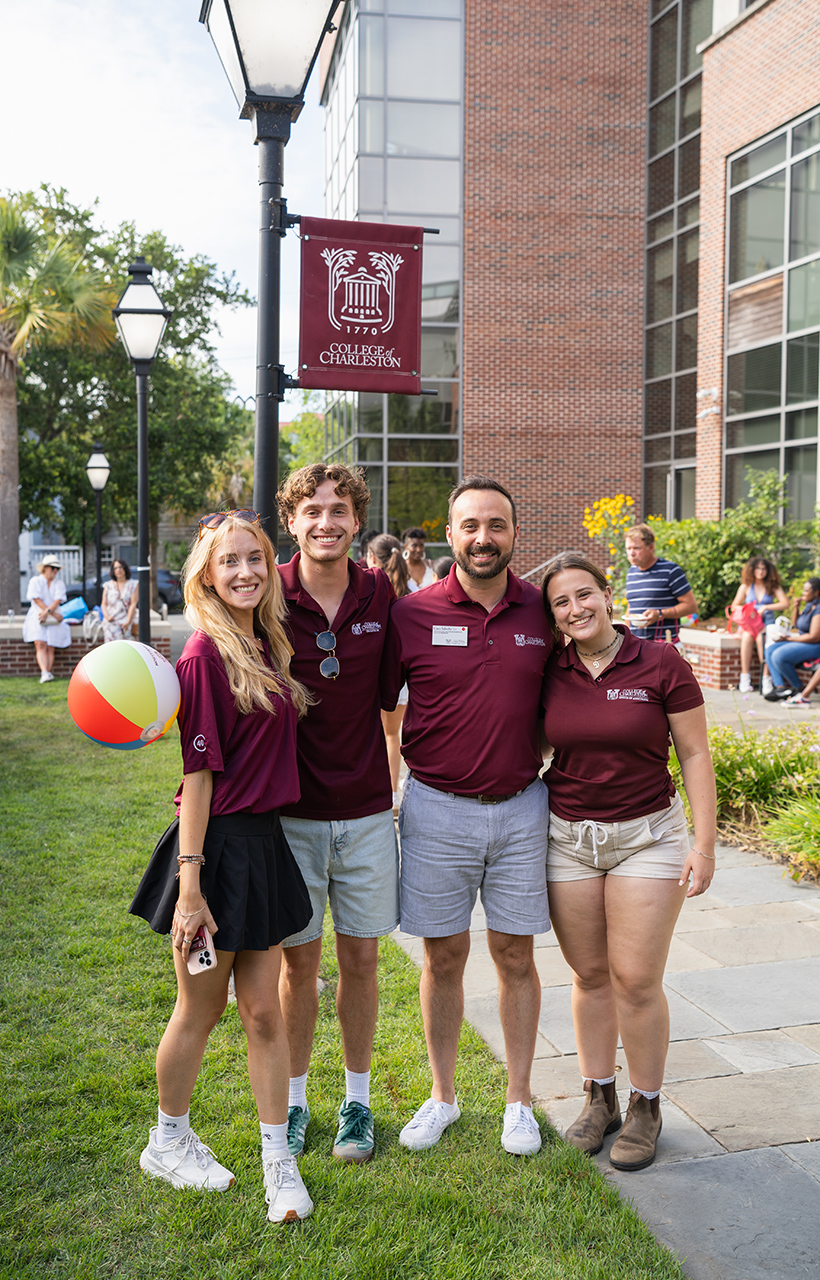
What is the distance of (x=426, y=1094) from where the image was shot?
3.37 meters

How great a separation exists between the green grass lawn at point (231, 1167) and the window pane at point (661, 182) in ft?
62.7

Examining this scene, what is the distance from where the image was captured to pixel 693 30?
61.3 ft

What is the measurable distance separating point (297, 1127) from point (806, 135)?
15.5 metres

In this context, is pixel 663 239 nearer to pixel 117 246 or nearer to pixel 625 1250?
pixel 117 246

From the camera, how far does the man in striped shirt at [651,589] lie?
27.9 feet

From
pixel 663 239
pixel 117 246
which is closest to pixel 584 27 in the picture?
pixel 663 239

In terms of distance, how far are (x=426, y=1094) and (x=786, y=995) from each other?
1724 millimetres

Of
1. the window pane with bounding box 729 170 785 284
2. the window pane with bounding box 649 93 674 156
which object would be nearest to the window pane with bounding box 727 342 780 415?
the window pane with bounding box 729 170 785 284

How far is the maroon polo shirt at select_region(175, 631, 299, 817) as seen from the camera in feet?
8.68

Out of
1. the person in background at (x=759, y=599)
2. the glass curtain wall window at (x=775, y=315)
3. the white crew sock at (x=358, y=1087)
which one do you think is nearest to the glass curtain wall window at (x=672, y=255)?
the glass curtain wall window at (x=775, y=315)

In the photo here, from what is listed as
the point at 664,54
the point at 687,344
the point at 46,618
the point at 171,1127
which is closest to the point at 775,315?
the point at 687,344

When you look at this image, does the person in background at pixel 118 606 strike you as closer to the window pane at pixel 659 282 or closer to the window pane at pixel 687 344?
the window pane at pixel 687 344

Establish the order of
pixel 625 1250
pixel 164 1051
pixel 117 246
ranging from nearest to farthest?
pixel 625 1250 → pixel 164 1051 → pixel 117 246

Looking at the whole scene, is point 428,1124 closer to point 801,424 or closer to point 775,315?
point 801,424
